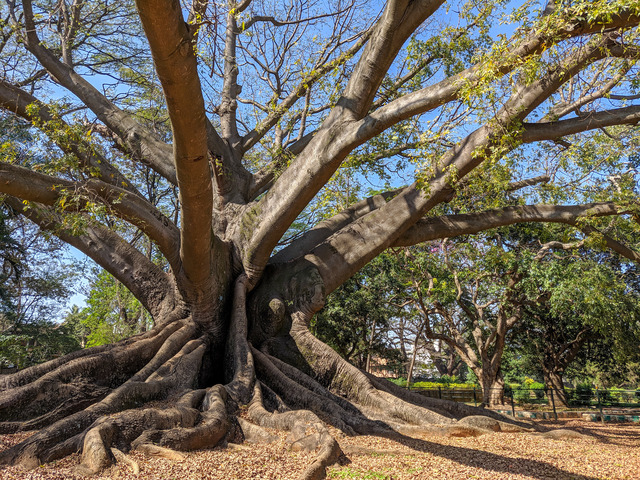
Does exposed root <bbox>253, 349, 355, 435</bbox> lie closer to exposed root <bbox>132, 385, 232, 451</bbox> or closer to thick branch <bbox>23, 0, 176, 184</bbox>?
exposed root <bbox>132, 385, 232, 451</bbox>

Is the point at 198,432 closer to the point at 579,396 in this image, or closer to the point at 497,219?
the point at 497,219

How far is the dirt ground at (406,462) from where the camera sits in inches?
131

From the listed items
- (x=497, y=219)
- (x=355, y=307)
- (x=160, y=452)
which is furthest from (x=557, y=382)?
(x=160, y=452)

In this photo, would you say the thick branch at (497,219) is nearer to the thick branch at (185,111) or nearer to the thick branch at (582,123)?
the thick branch at (582,123)

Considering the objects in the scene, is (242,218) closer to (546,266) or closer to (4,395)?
(4,395)

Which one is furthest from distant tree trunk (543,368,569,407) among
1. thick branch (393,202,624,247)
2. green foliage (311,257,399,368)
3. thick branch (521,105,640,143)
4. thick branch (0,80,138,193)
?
thick branch (0,80,138,193)

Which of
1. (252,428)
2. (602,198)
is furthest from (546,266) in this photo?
(252,428)

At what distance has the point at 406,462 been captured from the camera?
404 centimetres

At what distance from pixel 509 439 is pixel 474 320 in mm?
9757

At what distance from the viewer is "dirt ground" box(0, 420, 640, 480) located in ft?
10.9

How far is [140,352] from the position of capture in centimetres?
602

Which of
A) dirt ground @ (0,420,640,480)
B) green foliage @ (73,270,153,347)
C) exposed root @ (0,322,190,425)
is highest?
green foliage @ (73,270,153,347)

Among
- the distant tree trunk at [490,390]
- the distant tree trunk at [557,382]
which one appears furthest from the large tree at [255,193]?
the distant tree trunk at [557,382]

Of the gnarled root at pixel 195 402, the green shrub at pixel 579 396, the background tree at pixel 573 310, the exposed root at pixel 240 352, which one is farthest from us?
the green shrub at pixel 579 396
